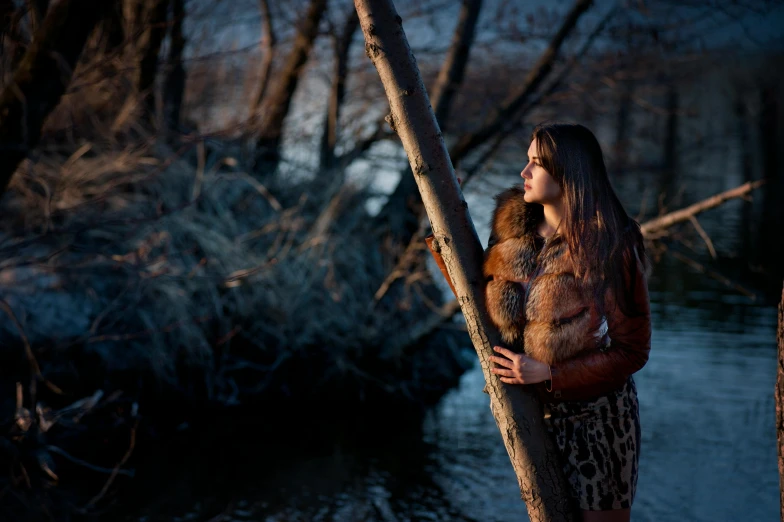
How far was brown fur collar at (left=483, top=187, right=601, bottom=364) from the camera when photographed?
2.28 metres

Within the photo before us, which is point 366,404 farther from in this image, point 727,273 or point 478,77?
point 727,273

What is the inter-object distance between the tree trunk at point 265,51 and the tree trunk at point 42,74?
13.0ft

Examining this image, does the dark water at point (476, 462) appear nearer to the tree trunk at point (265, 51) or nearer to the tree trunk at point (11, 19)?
the tree trunk at point (265, 51)

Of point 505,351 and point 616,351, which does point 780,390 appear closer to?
point 616,351

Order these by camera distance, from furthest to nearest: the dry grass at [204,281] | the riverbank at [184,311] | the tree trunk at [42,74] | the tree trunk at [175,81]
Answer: the tree trunk at [175,81] → the dry grass at [204,281] → the riverbank at [184,311] → the tree trunk at [42,74]

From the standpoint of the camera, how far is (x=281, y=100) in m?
8.64

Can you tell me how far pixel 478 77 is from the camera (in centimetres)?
883

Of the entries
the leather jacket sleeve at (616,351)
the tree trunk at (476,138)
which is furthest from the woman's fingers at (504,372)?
the tree trunk at (476,138)

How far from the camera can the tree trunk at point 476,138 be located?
7.95 meters

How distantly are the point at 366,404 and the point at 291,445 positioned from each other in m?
→ 1.21

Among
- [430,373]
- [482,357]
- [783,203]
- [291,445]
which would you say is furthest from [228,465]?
[783,203]

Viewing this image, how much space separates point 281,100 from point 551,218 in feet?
21.6

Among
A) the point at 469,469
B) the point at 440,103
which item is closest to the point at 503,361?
the point at 469,469

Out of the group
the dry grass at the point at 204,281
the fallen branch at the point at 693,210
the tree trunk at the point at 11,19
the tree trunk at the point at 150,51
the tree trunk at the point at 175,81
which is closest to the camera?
the tree trunk at the point at 11,19
